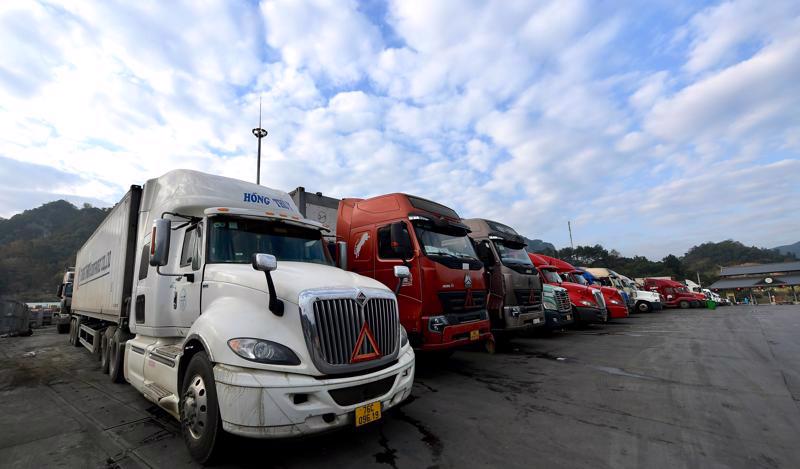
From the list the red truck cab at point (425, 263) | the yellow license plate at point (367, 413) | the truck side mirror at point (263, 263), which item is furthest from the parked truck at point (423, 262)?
the yellow license plate at point (367, 413)

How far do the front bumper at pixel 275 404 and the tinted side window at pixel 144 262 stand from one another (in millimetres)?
3476

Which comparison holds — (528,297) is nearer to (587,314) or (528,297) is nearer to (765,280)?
(587,314)

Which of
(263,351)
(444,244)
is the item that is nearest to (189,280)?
(263,351)

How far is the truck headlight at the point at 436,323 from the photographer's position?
5.70 metres

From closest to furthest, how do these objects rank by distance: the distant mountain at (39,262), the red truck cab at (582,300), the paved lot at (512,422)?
the paved lot at (512,422) → the red truck cab at (582,300) → the distant mountain at (39,262)

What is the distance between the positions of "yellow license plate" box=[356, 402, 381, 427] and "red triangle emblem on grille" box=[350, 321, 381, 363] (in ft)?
1.28

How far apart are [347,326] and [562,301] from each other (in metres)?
9.37

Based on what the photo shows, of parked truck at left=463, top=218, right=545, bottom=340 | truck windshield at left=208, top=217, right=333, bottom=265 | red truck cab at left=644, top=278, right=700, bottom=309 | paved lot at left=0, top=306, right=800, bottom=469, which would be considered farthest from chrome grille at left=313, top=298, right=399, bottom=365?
red truck cab at left=644, top=278, right=700, bottom=309

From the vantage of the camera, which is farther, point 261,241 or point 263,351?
point 261,241

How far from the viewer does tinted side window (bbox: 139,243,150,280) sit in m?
5.48

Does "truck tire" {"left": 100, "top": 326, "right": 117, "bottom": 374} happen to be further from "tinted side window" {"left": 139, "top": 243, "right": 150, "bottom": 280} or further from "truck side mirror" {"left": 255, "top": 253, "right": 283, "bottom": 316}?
"truck side mirror" {"left": 255, "top": 253, "right": 283, "bottom": 316}

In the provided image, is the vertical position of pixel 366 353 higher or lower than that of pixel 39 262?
lower

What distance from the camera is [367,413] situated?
310 centimetres

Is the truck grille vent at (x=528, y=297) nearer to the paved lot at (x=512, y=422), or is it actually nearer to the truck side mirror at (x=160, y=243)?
the paved lot at (x=512, y=422)
